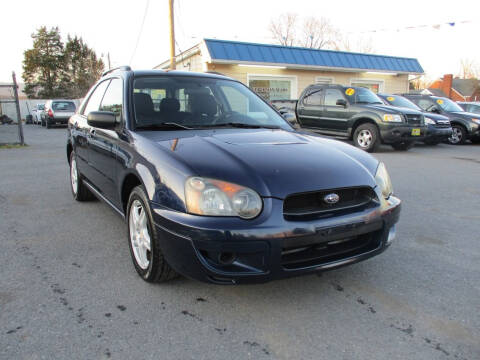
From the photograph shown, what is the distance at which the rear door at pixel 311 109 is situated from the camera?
1142 cm

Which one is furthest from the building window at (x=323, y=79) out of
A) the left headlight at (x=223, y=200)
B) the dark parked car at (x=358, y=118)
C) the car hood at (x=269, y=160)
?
the left headlight at (x=223, y=200)

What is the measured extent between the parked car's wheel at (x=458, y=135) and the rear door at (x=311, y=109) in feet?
16.0

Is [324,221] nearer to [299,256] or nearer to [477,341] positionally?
[299,256]

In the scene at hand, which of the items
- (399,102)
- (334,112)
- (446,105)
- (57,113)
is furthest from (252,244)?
(57,113)

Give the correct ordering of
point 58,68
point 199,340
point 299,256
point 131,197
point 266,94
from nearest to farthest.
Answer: point 199,340 < point 299,256 < point 131,197 < point 266,94 < point 58,68

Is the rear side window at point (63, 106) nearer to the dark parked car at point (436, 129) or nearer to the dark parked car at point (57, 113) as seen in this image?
the dark parked car at point (57, 113)

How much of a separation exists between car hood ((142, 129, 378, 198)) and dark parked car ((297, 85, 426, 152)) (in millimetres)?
7644

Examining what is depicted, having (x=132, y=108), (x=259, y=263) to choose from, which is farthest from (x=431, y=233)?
(x=132, y=108)

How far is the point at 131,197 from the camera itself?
287 cm

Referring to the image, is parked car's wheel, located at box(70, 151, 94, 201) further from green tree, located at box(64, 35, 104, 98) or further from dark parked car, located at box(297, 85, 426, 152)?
green tree, located at box(64, 35, 104, 98)

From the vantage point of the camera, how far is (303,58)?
1838cm

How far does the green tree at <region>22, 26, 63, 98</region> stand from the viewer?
47.2 m

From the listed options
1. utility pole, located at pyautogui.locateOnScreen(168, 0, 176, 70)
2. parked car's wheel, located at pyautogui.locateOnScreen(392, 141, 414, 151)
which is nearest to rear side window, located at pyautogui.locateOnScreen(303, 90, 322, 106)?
parked car's wheel, located at pyautogui.locateOnScreen(392, 141, 414, 151)

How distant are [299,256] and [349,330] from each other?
0.52 m
